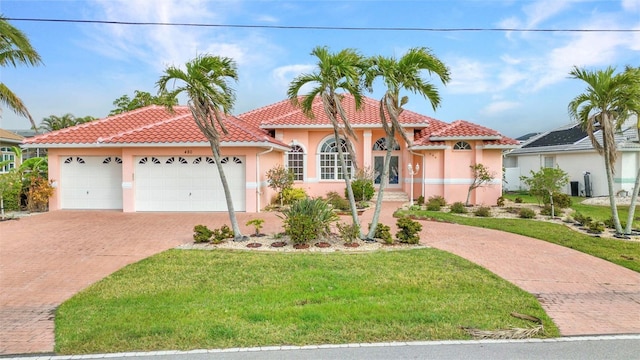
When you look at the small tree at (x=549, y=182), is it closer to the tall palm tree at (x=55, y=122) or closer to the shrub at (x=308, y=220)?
Answer: the shrub at (x=308, y=220)

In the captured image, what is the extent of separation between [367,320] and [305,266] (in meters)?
2.96

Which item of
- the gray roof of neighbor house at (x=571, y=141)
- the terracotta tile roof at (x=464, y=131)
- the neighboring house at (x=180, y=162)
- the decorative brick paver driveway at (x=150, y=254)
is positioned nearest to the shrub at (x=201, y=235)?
the decorative brick paver driveway at (x=150, y=254)

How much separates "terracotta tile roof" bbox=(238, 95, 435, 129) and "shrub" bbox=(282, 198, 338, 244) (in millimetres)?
8910

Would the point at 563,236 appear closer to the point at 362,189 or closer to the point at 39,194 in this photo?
the point at 362,189

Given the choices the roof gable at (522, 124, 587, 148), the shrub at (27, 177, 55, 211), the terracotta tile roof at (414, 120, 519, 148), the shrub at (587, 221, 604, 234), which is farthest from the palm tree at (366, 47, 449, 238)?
the roof gable at (522, 124, 587, 148)

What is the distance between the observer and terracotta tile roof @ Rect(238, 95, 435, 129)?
20234mm

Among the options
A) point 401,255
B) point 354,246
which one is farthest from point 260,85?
point 401,255

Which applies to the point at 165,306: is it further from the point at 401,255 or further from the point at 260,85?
A: the point at 260,85

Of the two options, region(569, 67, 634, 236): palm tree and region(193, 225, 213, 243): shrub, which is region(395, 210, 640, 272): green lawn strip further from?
region(193, 225, 213, 243): shrub

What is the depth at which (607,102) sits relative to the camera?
11297 mm

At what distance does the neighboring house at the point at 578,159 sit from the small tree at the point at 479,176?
206 inches

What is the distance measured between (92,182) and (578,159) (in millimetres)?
28703

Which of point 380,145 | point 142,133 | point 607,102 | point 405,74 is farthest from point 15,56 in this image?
point 607,102

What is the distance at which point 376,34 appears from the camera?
13.2 m
